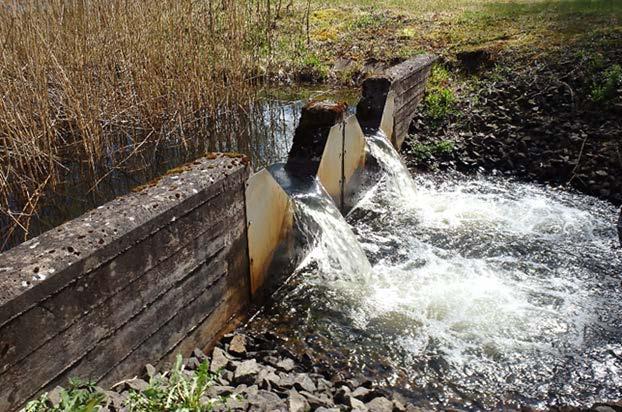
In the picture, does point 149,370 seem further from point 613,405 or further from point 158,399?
point 613,405

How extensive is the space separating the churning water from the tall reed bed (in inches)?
92.5

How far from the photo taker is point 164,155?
22.4 feet

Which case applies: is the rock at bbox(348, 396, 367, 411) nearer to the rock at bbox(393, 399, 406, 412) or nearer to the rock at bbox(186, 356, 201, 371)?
the rock at bbox(393, 399, 406, 412)

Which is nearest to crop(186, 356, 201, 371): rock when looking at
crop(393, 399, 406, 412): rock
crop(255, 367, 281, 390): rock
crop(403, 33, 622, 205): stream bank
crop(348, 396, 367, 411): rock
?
crop(255, 367, 281, 390): rock

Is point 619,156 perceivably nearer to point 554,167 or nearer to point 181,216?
point 554,167

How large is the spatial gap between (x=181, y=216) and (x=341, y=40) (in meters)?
9.65

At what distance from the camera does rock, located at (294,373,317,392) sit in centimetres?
329

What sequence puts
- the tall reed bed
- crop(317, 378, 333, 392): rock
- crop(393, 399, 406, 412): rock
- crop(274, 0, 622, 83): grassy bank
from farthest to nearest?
crop(274, 0, 622, 83): grassy bank → the tall reed bed → crop(317, 378, 333, 392): rock → crop(393, 399, 406, 412): rock

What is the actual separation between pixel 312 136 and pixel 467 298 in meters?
2.24

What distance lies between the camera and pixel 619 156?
6.67 meters

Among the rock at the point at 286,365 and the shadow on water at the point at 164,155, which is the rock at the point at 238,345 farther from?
the shadow on water at the point at 164,155

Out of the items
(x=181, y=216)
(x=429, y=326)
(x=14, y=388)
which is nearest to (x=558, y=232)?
(x=429, y=326)

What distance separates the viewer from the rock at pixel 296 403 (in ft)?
9.61

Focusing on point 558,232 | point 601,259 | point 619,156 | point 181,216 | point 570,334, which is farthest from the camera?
point 619,156
